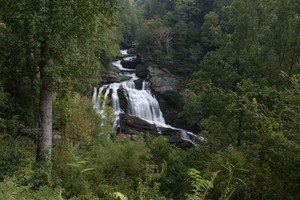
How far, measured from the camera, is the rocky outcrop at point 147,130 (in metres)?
28.5

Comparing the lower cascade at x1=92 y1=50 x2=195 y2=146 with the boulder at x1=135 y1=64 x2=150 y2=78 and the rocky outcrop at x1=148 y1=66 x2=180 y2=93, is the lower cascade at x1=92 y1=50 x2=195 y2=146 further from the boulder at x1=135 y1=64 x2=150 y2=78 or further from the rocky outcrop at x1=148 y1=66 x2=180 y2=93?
the boulder at x1=135 y1=64 x2=150 y2=78

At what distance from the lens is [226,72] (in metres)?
16.6

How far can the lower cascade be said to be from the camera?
29172 millimetres

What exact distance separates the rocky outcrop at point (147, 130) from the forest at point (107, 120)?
7849 millimetres

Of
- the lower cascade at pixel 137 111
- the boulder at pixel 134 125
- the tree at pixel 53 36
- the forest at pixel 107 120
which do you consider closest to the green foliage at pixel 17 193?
the forest at pixel 107 120

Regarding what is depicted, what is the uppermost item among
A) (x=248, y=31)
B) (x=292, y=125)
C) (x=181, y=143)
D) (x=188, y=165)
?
(x=248, y=31)

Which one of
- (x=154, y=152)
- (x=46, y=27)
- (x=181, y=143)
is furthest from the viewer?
(x=181, y=143)

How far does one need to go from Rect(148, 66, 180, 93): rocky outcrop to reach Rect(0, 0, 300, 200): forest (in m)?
15.7

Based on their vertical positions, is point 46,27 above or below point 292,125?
above

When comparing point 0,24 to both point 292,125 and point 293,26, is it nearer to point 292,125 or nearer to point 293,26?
point 292,125

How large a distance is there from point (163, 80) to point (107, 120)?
17073mm

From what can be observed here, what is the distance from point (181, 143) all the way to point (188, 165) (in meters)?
13.9

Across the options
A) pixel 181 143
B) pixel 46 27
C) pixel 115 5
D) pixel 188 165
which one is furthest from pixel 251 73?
pixel 181 143

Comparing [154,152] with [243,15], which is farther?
[243,15]
